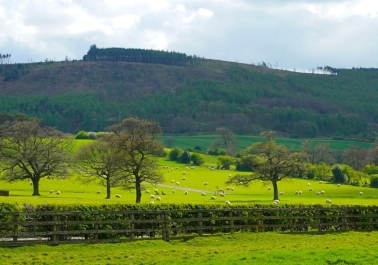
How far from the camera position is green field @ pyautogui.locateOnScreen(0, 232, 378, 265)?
79.8 ft

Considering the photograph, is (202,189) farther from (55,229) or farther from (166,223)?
(55,229)

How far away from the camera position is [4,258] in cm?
2562

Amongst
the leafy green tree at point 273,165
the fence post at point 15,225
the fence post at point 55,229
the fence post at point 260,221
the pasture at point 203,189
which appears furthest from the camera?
the pasture at point 203,189

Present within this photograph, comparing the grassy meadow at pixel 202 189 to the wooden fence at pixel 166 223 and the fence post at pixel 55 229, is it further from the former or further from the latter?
the fence post at pixel 55 229

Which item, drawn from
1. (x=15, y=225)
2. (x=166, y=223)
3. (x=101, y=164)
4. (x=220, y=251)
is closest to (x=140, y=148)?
(x=101, y=164)

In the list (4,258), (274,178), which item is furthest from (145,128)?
(4,258)

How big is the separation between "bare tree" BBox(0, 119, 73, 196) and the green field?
50940mm

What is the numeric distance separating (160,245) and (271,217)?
8.52 m

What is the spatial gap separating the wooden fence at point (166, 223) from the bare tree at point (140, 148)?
91.6ft

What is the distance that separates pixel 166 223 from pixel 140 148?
32367 millimetres

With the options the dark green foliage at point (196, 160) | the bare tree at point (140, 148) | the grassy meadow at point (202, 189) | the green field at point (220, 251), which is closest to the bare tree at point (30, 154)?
the grassy meadow at point (202, 189)

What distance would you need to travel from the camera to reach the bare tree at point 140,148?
6500 centimetres

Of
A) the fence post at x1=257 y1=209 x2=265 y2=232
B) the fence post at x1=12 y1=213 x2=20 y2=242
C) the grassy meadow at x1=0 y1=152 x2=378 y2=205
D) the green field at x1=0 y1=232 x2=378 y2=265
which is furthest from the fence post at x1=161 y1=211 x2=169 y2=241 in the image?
the grassy meadow at x1=0 y1=152 x2=378 y2=205

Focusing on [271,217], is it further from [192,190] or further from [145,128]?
[192,190]
